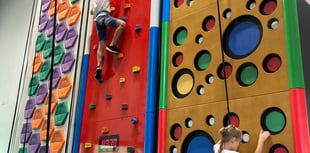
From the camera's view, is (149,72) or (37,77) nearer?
(149,72)

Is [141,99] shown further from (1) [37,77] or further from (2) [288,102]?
(1) [37,77]

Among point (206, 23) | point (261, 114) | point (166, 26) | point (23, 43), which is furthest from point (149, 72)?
point (23, 43)

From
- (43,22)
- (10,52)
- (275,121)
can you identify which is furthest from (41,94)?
(275,121)

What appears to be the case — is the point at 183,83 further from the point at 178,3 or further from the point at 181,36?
the point at 178,3

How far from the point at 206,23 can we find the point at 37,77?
2.08 meters

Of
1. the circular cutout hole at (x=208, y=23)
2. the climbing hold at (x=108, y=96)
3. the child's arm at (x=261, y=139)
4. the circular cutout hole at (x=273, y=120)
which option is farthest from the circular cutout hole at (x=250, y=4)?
the climbing hold at (x=108, y=96)

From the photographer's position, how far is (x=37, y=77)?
3598mm

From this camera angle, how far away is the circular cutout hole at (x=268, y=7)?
6.15 ft

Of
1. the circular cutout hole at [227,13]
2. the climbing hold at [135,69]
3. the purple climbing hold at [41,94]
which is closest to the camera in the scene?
the circular cutout hole at [227,13]

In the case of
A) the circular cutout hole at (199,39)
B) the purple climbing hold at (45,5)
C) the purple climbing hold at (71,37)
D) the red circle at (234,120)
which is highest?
the purple climbing hold at (45,5)

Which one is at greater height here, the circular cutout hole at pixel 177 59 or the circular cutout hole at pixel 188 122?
the circular cutout hole at pixel 177 59

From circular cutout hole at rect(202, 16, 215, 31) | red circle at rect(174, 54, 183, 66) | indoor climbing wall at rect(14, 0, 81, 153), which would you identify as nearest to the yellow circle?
red circle at rect(174, 54, 183, 66)

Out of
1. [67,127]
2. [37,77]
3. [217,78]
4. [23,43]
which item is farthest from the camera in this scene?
[23,43]

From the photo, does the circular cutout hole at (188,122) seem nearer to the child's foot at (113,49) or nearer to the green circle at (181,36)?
the green circle at (181,36)
